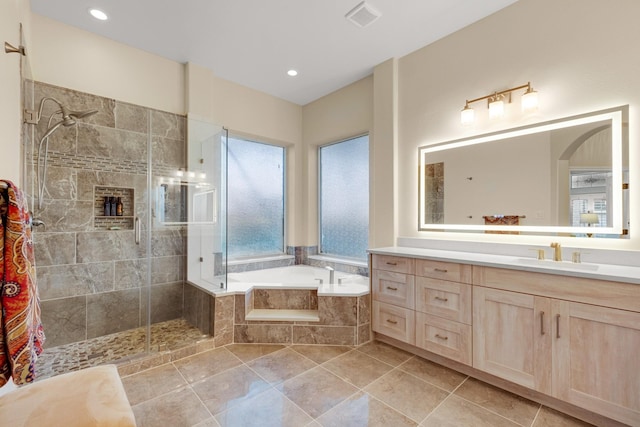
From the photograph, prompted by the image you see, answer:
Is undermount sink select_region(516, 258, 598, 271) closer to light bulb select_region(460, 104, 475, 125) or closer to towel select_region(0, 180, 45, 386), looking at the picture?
light bulb select_region(460, 104, 475, 125)

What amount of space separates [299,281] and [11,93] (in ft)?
9.07

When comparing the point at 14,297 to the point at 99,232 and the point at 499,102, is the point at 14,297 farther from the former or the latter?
the point at 499,102

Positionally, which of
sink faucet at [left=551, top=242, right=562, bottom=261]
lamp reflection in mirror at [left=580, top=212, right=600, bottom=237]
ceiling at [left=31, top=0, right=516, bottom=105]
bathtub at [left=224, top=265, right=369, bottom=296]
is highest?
ceiling at [left=31, top=0, right=516, bottom=105]

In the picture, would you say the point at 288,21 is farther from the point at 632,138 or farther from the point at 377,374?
the point at 377,374

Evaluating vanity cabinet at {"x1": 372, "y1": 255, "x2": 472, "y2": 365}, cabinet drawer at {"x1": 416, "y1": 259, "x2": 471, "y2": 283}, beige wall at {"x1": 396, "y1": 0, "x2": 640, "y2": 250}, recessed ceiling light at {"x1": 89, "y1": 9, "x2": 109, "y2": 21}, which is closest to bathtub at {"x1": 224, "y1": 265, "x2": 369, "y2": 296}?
vanity cabinet at {"x1": 372, "y1": 255, "x2": 472, "y2": 365}

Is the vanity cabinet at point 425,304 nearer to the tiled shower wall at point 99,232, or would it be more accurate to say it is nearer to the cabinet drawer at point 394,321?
the cabinet drawer at point 394,321

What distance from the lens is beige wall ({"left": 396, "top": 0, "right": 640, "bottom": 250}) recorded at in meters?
1.87

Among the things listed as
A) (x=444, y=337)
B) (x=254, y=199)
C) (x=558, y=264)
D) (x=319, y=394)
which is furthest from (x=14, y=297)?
(x=254, y=199)

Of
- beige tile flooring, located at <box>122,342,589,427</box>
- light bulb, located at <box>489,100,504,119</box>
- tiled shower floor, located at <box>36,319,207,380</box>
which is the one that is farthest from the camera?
light bulb, located at <box>489,100,504,119</box>

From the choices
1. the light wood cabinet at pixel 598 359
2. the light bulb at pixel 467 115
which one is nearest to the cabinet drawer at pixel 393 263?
the light wood cabinet at pixel 598 359

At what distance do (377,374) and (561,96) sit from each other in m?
2.44

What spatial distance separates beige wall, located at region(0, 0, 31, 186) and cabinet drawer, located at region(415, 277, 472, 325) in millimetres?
2716

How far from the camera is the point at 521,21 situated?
7.38 ft


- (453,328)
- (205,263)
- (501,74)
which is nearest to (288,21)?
(501,74)
